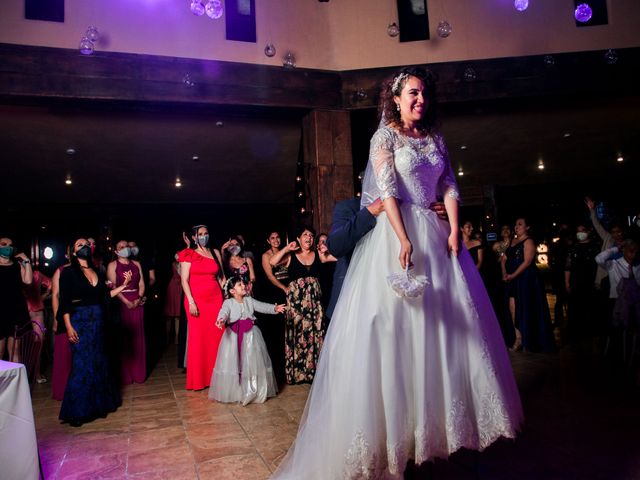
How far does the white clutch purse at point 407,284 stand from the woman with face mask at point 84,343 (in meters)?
2.98

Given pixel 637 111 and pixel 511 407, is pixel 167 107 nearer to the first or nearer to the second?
pixel 511 407

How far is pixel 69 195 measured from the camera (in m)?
11.4

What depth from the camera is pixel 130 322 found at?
195 inches

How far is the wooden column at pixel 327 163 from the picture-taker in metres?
5.64

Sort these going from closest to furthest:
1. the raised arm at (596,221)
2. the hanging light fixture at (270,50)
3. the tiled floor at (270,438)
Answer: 1. the tiled floor at (270,438)
2. the raised arm at (596,221)
3. the hanging light fixture at (270,50)

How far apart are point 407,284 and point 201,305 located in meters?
3.38

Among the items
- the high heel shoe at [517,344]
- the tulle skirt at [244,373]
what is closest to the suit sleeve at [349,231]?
the tulle skirt at [244,373]

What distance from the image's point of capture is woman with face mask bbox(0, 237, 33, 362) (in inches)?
172

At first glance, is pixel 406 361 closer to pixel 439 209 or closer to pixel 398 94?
pixel 439 209

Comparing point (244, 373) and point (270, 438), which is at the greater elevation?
point (244, 373)

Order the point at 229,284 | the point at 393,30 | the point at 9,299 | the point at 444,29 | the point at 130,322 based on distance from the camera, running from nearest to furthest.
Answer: the point at 229,284 < the point at 9,299 < the point at 130,322 < the point at 444,29 < the point at 393,30

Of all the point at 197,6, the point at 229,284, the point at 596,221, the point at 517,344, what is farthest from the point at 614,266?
the point at 197,6

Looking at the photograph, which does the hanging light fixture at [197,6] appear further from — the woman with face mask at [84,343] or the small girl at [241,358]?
the small girl at [241,358]

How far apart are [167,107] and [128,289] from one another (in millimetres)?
2318
